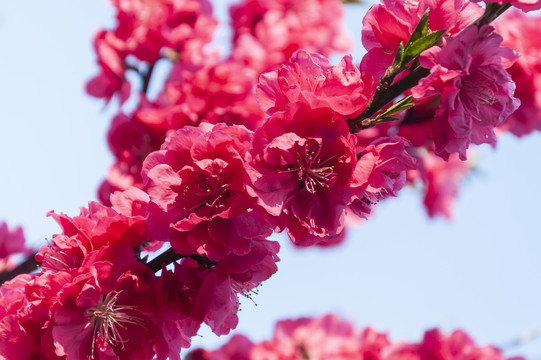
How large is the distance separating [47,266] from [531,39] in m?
1.84

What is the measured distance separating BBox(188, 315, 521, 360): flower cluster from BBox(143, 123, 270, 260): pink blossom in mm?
1405

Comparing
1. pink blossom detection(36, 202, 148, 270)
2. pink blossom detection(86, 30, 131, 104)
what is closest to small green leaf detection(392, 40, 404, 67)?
pink blossom detection(36, 202, 148, 270)

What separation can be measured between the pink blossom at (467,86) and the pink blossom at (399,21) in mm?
81

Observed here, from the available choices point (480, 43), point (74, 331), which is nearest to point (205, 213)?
point (74, 331)

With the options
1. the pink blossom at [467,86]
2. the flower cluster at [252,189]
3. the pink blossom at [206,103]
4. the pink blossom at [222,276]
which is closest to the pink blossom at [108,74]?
the pink blossom at [206,103]

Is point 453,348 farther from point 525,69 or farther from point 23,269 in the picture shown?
point 23,269

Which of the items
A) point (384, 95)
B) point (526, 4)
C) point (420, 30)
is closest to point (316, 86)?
point (384, 95)

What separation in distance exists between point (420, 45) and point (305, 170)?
13.6 inches

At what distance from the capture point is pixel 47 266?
4.16ft

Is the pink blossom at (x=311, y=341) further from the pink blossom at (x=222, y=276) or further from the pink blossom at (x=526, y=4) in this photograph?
the pink blossom at (x=526, y=4)

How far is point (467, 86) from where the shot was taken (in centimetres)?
117

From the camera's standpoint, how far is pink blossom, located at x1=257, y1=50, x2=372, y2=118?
1.10m

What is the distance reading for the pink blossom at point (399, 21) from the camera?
1171 mm

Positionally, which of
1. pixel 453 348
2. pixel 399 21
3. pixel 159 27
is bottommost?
pixel 453 348
